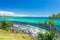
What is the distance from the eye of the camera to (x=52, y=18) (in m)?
22.8

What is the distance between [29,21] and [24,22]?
73cm

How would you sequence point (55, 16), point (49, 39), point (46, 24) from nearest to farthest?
point (49, 39), point (55, 16), point (46, 24)

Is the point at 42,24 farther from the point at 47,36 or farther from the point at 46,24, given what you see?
the point at 47,36

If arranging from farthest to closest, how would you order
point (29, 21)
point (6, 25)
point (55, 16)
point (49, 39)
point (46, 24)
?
point (29, 21) < point (46, 24) < point (55, 16) < point (6, 25) < point (49, 39)

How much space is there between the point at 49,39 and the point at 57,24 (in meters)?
12.8

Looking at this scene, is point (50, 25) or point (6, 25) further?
point (50, 25)

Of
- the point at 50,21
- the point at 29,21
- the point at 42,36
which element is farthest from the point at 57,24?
the point at 42,36

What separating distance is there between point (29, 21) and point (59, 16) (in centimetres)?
727

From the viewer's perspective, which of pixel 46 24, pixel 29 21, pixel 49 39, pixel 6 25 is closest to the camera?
pixel 49 39

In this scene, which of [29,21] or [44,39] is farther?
[29,21]

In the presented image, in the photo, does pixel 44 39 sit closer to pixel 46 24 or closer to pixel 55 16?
pixel 55 16

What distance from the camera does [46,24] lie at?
24500 mm

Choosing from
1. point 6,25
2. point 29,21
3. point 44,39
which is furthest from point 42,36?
point 29,21

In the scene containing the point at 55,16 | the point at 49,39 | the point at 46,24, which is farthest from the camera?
the point at 46,24
